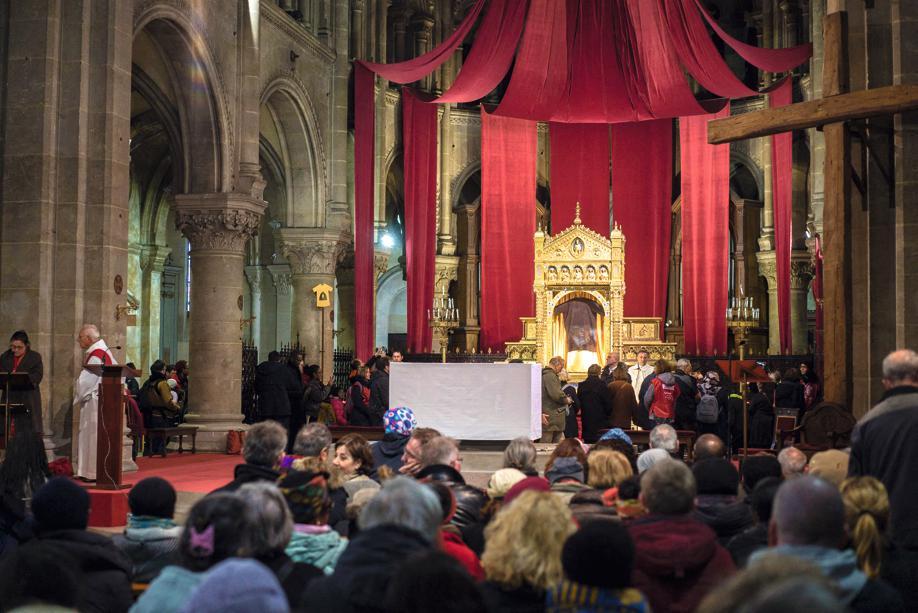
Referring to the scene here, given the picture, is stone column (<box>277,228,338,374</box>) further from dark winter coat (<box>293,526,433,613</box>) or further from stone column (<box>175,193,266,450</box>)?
dark winter coat (<box>293,526,433,613</box>)

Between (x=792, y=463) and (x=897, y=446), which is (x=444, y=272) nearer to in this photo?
(x=792, y=463)

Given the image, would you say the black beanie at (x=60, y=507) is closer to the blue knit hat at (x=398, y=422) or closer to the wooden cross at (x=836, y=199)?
the blue knit hat at (x=398, y=422)

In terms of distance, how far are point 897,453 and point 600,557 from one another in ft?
7.93

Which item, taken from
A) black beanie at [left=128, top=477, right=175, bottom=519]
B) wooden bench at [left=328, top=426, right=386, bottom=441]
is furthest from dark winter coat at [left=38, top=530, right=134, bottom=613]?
wooden bench at [left=328, top=426, right=386, bottom=441]

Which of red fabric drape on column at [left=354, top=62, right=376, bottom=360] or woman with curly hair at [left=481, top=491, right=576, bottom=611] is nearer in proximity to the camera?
woman with curly hair at [left=481, top=491, right=576, bottom=611]

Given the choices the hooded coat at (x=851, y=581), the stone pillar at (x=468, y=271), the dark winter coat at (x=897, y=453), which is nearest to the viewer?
the hooded coat at (x=851, y=581)

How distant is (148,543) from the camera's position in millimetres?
4707

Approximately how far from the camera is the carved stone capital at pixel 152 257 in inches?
949

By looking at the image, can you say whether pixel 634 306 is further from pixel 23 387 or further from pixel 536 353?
pixel 23 387

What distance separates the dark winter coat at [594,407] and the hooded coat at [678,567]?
9.64 metres

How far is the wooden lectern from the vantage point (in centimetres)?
952

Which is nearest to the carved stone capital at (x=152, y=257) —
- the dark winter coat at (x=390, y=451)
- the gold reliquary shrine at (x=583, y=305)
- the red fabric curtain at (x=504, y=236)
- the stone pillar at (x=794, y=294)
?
the red fabric curtain at (x=504, y=236)

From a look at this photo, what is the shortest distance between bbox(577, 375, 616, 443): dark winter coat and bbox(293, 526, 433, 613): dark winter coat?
33.4 feet

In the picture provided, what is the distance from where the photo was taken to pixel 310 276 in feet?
69.0
